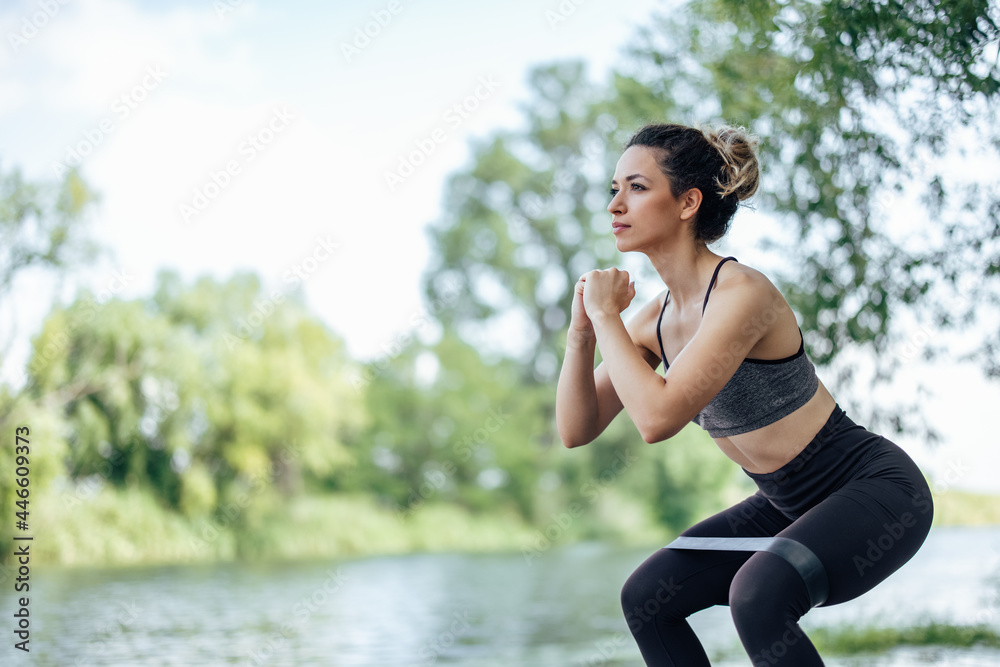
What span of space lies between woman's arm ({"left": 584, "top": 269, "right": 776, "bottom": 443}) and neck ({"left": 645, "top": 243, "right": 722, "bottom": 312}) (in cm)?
12

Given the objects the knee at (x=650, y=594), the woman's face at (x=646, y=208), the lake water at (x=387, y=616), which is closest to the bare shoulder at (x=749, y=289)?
the woman's face at (x=646, y=208)

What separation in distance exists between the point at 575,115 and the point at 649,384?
2057cm

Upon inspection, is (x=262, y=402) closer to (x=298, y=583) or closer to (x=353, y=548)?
(x=353, y=548)

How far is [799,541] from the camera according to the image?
1.38 m

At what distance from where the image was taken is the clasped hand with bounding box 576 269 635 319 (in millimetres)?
1569

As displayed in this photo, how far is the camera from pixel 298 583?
10.6 m

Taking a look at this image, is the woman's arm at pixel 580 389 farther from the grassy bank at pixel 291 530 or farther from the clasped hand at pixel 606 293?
the grassy bank at pixel 291 530

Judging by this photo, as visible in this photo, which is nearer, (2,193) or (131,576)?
(131,576)

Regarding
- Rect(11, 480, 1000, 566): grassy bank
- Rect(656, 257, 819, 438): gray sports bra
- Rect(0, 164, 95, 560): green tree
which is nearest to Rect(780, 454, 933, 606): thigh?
Rect(656, 257, 819, 438): gray sports bra

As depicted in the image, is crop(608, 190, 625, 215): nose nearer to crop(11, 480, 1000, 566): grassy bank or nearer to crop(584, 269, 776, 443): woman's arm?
crop(584, 269, 776, 443): woman's arm

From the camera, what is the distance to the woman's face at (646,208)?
1635 mm

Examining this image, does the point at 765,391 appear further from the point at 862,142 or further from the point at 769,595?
the point at 862,142

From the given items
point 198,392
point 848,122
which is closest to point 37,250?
point 198,392

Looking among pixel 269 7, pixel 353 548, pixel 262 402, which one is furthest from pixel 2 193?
pixel 269 7
